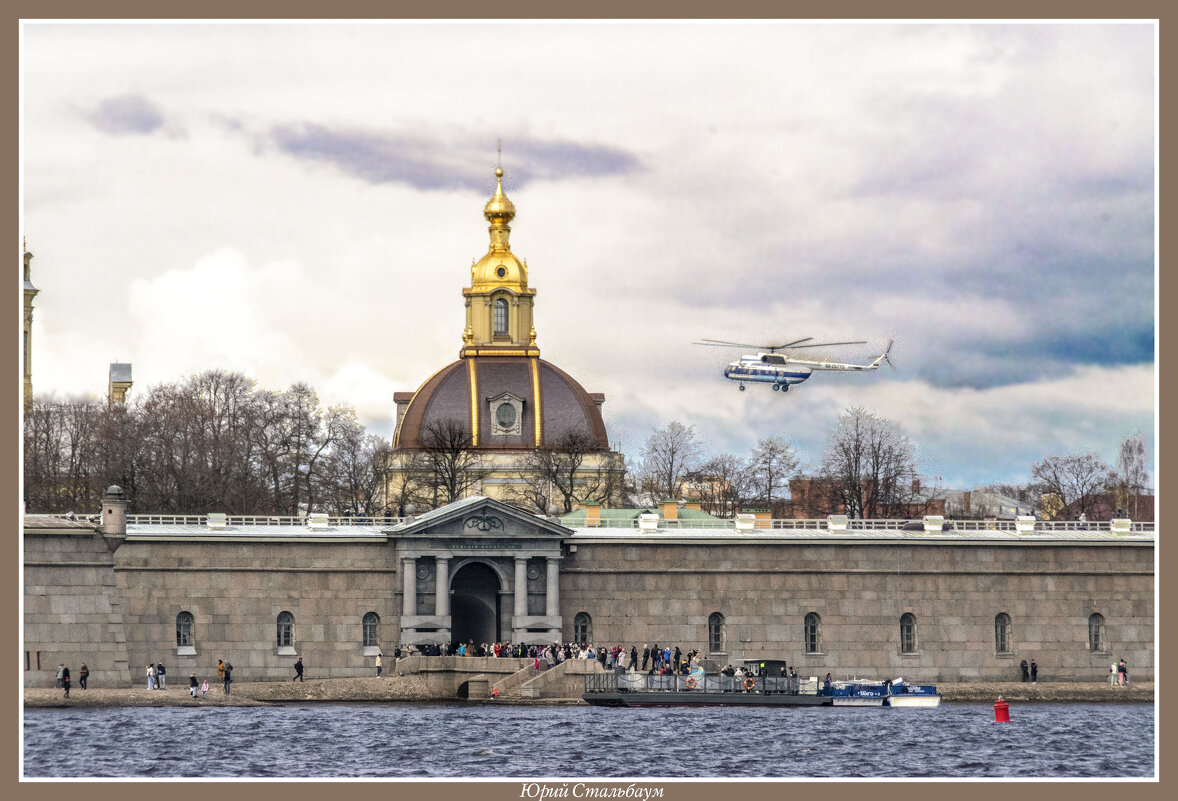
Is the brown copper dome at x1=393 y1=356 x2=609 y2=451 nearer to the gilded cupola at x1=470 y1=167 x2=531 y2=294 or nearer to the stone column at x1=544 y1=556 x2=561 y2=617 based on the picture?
the gilded cupola at x1=470 y1=167 x2=531 y2=294

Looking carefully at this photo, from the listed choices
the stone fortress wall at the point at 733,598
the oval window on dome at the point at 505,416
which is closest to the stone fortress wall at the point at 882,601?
the stone fortress wall at the point at 733,598

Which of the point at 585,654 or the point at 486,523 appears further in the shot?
the point at 486,523

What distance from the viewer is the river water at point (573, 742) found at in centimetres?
6444

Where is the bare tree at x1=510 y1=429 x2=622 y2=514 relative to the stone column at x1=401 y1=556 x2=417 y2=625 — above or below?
above

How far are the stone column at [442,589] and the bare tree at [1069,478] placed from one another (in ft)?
156

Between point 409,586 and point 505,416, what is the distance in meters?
38.5

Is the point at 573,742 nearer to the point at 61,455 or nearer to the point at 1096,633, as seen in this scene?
the point at 1096,633

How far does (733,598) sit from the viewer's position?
299 feet

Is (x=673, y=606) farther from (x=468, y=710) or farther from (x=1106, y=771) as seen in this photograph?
(x=1106, y=771)

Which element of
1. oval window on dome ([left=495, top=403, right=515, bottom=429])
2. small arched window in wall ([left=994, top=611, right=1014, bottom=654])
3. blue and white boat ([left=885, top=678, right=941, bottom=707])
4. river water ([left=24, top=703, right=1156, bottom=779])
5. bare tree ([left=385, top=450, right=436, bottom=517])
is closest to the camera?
river water ([left=24, top=703, right=1156, bottom=779])

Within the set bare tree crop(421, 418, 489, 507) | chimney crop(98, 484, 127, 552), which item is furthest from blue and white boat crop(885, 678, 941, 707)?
bare tree crop(421, 418, 489, 507)

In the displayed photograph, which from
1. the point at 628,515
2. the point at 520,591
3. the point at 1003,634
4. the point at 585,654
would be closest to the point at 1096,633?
the point at 1003,634

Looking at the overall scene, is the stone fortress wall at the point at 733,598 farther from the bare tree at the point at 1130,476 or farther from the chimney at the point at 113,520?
the bare tree at the point at 1130,476

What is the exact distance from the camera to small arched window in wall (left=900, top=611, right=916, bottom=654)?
3620 inches
